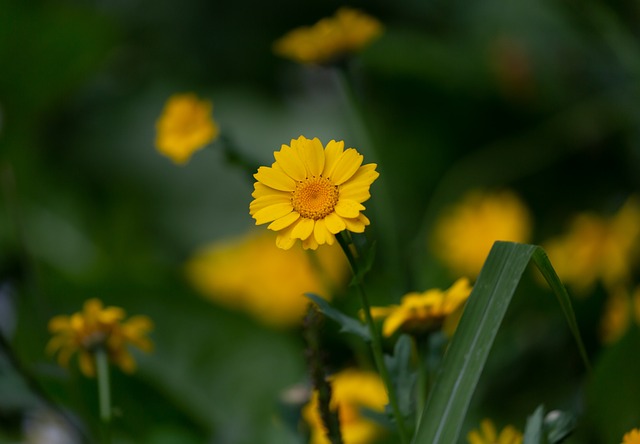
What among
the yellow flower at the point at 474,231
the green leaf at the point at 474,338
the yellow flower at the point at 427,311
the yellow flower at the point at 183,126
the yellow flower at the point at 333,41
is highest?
the yellow flower at the point at 474,231

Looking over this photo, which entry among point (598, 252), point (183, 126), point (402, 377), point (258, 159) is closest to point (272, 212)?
point (402, 377)

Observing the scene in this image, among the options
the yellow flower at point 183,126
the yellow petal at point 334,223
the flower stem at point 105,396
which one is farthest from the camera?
the yellow flower at point 183,126

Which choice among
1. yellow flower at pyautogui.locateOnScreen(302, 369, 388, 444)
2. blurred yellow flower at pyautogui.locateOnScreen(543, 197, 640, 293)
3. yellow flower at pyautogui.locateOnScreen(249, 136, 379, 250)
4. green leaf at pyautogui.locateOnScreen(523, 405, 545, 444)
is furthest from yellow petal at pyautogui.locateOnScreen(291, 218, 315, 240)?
blurred yellow flower at pyautogui.locateOnScreen(543, 197, 640, 293)

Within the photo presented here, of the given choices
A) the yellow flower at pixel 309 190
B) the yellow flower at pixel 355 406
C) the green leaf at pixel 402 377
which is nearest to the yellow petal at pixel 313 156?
the yellow flower at pixel 309 190

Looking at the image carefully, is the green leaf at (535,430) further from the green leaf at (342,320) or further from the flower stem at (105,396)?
the flower stem at (105,396)

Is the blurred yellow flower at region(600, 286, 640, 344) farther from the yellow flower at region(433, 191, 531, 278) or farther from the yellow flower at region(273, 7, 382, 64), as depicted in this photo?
the yellow flower at region(273, 7, 382, 64)

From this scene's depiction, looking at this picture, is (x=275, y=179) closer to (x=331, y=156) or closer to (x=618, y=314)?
(x=331, y=156)

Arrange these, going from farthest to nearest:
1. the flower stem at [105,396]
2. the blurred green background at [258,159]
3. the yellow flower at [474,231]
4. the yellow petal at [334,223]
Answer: the yellow flower at [474,231], the blurred green background at [258,159], the flower stem at [105,396], the yellow petal at [334,223]
